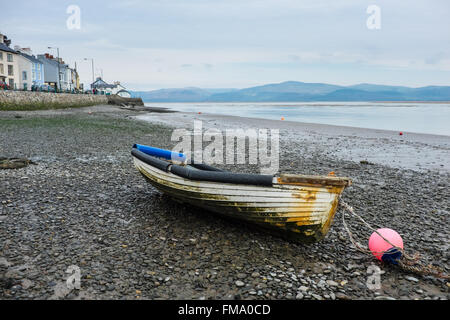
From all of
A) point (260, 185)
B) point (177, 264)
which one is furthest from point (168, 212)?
point (260, 185)

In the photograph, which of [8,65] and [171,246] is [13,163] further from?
[8,65]

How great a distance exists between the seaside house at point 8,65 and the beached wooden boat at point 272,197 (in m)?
58.9

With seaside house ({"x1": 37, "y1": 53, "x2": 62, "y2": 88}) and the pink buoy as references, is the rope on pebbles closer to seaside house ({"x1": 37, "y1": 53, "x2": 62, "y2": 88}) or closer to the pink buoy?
the pink buoy

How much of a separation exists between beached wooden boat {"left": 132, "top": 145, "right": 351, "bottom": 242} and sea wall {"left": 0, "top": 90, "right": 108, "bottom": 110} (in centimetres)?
3985

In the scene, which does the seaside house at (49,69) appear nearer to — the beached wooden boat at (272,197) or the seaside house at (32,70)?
the seaside house at (32,70)

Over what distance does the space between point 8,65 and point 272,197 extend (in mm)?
65426

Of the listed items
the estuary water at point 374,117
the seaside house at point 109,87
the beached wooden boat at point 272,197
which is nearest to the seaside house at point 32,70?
the estuary water at point 374,117

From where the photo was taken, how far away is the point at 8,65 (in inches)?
2189

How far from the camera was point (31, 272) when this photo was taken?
4.41 metres

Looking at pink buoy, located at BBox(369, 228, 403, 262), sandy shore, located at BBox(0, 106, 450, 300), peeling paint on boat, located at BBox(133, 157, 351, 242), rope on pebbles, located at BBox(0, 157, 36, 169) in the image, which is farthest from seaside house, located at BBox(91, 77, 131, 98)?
pink buoy, located at BBox(369, 228, 403, 262)

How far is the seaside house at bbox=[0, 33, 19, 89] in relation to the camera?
2104 inches
